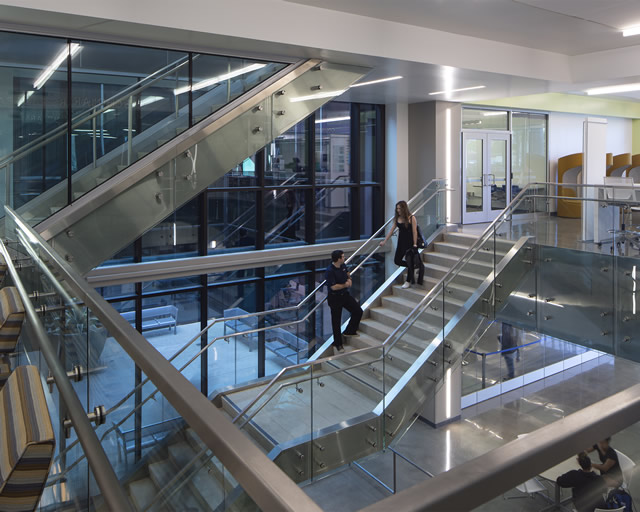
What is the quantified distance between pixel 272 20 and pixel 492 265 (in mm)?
5798

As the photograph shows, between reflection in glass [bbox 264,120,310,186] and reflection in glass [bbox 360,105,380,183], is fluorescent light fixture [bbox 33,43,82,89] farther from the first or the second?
reflection in glass [bbox 360,105,380,183]

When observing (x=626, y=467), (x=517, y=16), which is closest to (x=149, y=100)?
(x=517, y=16)

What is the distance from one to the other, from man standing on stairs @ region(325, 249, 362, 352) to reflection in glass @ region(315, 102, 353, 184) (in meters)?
5.12

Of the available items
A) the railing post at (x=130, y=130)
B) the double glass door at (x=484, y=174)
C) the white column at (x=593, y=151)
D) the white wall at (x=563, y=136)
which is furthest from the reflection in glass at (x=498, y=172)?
the railing post at (x=130, y=130)

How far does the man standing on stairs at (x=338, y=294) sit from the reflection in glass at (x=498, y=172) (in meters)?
8.09

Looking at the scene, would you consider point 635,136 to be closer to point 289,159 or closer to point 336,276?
point 289,159

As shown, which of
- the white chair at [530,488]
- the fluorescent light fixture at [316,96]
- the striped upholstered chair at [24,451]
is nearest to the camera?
the white chair at [530,488]

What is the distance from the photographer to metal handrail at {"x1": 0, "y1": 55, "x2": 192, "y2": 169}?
320 inches

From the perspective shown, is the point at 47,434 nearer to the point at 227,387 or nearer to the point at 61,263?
the point at 61,263

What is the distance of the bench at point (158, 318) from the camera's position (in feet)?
39.5

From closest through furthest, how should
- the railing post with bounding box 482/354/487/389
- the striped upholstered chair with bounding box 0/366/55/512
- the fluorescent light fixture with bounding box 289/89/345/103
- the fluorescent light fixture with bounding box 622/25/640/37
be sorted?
the striped upholstered chair with bounding box 0/366/55/512 < the fluorescent light fixture with bounding box 289/89/345/103 < the fluorescent light fixture with bounding box 622/25/640/37 < the railing post with bounding box 482/354/487/389

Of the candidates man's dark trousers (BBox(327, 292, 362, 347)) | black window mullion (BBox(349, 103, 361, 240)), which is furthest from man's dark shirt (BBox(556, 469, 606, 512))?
black window mullion (BBox(349, 103, 361, 240))

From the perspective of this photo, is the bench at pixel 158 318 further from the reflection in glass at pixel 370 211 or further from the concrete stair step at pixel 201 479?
the concrete stair step at pixel 201 479

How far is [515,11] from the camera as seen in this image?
28.5 ft
